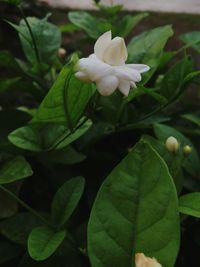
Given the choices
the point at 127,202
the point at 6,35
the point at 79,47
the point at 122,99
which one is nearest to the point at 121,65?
the point at 127,202

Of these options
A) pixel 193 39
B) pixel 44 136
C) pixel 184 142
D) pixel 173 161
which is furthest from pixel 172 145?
pixel 193 39

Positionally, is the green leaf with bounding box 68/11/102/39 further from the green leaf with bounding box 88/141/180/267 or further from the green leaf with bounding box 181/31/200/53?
the green leaf with bounding box 88/141/180/267

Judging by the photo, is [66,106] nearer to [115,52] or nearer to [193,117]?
[115,52]

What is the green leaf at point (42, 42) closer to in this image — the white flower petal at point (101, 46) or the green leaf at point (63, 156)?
the green leaf at point (63, 156)

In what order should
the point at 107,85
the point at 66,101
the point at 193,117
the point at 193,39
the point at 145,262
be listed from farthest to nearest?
the point at 193,39 → the point at 193,117 → the point at 66,101 → the point at 107,85 → the point at 145,262

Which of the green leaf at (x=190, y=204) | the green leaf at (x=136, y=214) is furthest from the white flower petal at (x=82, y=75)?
the green leaf at (x=190, y=204)

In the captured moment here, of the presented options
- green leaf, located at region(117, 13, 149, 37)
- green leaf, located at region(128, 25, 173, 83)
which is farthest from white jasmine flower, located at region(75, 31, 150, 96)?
green leaf, located at region(117, 13, 149, 37)
